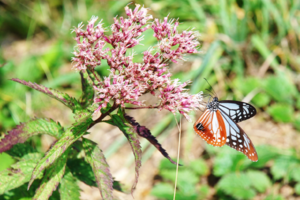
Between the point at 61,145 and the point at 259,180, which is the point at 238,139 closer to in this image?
the point at 259,180

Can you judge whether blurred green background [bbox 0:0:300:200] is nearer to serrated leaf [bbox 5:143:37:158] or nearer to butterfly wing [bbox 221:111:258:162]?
butterfly wing [bbox 221:111:258:162]

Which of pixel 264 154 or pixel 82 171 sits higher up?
pixel 264 154

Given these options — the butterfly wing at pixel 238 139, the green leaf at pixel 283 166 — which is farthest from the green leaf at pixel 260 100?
the butterfly wing at pixel 238 139

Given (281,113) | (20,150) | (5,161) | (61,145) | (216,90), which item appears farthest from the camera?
(216,90)

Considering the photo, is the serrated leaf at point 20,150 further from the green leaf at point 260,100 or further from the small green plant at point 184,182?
the green leaf at point 260,100

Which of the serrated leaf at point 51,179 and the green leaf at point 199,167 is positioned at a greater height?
the green leaf at point 199,167

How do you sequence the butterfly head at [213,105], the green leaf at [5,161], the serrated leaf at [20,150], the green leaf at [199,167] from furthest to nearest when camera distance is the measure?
the green leaf at [199,167] < the green leaf at [5,161] < the butterfly head at [213,105] < the serrated leaf at [20,150]

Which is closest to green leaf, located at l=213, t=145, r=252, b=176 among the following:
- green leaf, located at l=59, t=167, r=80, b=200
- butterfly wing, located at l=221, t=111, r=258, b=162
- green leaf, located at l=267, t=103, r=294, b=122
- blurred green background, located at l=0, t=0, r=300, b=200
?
blurred green background, located at l=0, t=0, r=300, b=200

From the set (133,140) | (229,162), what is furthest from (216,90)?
(133,140)
